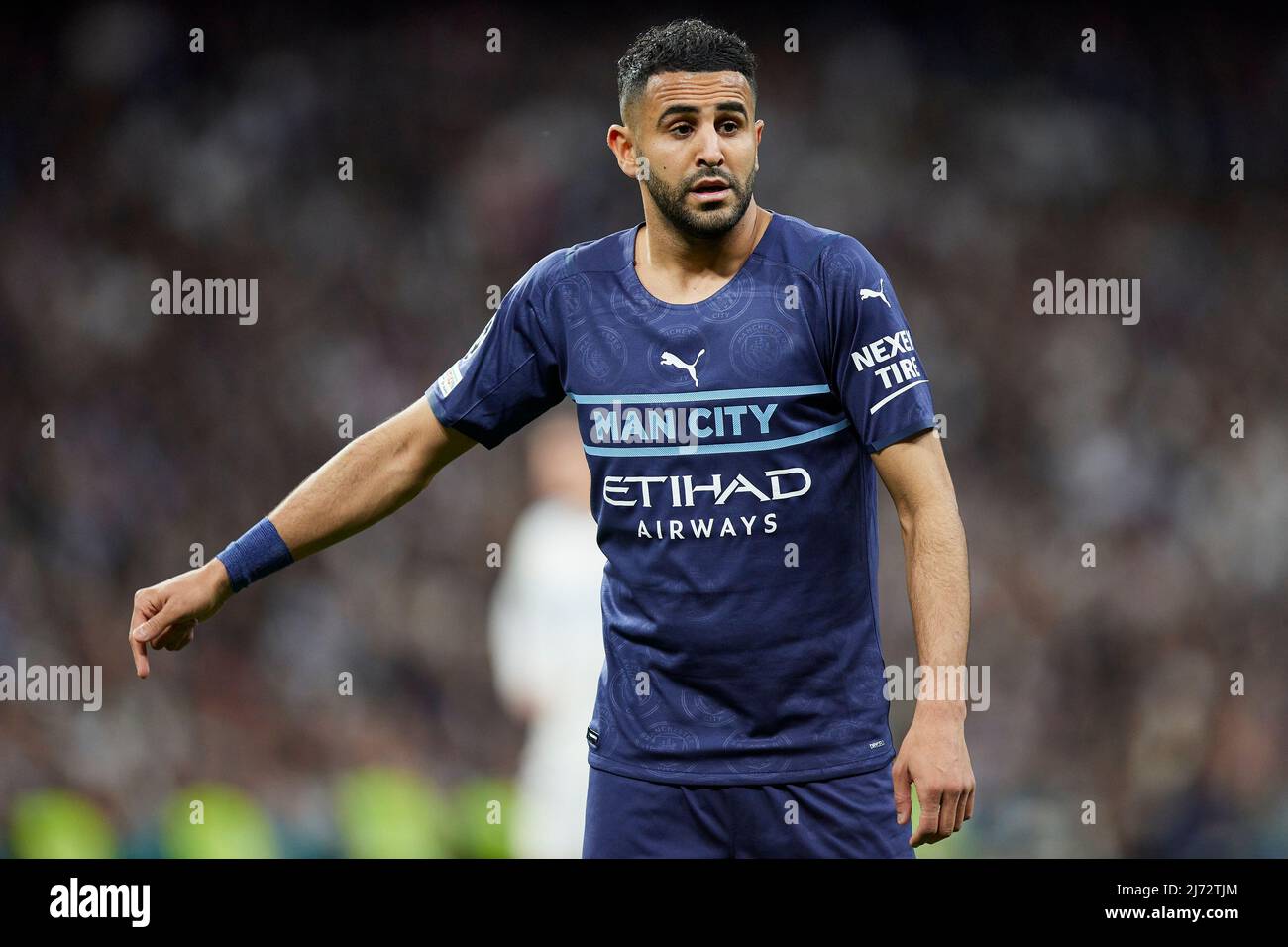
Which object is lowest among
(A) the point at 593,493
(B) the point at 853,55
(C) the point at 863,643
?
(C) the point at 863,643

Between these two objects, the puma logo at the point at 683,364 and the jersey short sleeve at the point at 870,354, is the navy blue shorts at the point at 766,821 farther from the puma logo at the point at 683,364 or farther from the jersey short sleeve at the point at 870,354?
the puma logo at the point at 683,364

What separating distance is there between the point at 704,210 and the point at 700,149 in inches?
4.8

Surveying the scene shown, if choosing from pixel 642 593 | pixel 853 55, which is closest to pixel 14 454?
pixel 853 55

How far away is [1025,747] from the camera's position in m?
6.20

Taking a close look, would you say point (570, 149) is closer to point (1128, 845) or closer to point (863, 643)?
point (1128, 845)

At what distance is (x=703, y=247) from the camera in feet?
9.51

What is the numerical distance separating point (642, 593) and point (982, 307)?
14.2ft

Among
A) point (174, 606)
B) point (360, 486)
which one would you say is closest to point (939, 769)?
point (360, 486)

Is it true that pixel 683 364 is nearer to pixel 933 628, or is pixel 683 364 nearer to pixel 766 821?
pixel 933 628

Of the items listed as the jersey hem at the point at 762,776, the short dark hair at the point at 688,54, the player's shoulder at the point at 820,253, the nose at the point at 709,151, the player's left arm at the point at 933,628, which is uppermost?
the short dark hair at the point at 688,54

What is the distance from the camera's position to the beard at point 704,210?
284 cm

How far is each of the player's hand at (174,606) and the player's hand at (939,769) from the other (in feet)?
4.67

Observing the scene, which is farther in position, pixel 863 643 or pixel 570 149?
pixel 570 149

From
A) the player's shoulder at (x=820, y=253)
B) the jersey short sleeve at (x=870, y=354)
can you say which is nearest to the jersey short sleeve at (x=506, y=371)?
the player's shoulder at (x=820, y=253)
